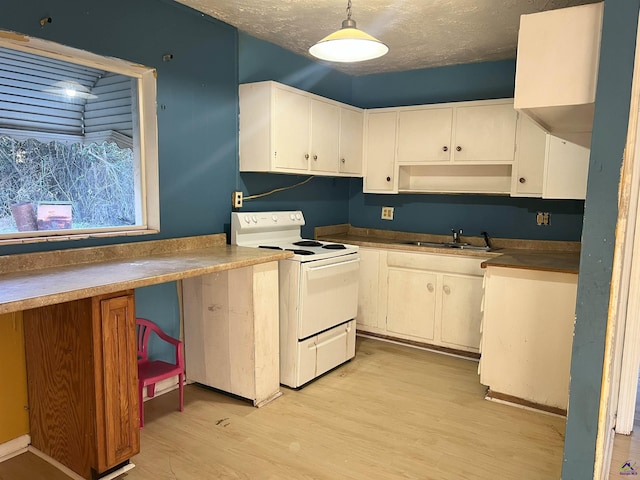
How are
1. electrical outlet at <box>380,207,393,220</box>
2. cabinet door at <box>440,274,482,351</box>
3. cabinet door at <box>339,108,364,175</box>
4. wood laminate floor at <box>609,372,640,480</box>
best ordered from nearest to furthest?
1. wood laminate floor at <box>609,372,640,480</box>
2. cabinet door at <box>440,274,482,351</box>
3. cabinet door at <box>339,108,364,175</box>
4. electrical outlet at <box>380,207,393,220</box>

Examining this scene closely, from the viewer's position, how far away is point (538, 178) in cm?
340

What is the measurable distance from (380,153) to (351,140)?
0.30 meters

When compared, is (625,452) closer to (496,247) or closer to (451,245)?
(496,247)

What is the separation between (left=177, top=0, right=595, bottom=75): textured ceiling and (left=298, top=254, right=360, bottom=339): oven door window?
1.54m

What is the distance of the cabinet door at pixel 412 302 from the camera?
144 inches

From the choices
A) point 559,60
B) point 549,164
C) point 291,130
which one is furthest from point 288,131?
point 559,60

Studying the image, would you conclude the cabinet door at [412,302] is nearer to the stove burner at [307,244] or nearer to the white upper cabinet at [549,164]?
the stove burner at [307,244]

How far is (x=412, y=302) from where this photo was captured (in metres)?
3.75

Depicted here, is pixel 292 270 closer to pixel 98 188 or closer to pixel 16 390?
pixel 98 188

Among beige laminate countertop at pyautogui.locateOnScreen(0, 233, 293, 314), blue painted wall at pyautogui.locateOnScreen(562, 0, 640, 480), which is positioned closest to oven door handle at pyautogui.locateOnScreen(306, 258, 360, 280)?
beige laminate countertop at pyautogui.locateOnScreen(0, 233, 293, 314)

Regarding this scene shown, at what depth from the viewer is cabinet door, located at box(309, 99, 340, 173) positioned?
3521mm

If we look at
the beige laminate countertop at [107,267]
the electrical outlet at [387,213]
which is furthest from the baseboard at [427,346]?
the beige laminate countertop at [107,267]

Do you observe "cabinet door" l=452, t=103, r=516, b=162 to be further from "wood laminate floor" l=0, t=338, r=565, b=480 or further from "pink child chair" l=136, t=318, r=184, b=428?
"pink child chair" l=136, t=318, r=184, b=428

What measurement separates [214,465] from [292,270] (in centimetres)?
119
